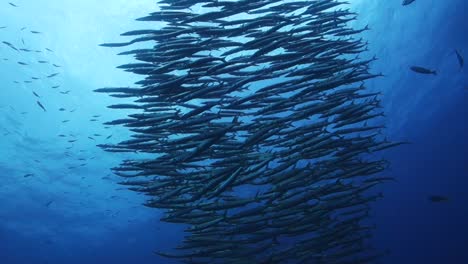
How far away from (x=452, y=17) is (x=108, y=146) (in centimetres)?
1718

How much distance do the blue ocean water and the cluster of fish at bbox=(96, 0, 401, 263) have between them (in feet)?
17.3

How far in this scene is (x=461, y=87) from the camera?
82.4 ft

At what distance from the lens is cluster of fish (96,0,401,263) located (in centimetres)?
633

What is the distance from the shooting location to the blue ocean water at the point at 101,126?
14.3m

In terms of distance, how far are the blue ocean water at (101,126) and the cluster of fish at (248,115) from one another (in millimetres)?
5265

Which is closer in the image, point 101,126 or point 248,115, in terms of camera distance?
point 248,115

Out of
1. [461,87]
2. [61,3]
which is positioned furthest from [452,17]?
[61,3]

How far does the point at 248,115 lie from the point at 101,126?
14.4m

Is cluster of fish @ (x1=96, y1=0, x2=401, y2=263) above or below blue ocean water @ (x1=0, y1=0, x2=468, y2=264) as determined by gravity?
below

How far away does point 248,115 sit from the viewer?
280 inches

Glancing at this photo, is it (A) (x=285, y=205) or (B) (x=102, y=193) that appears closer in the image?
(A) (x=285, y=205)

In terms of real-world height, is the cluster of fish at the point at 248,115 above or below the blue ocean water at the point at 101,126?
below

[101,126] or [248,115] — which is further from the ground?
[101,126]

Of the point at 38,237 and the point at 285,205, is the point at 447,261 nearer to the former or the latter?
the point at 38,237
